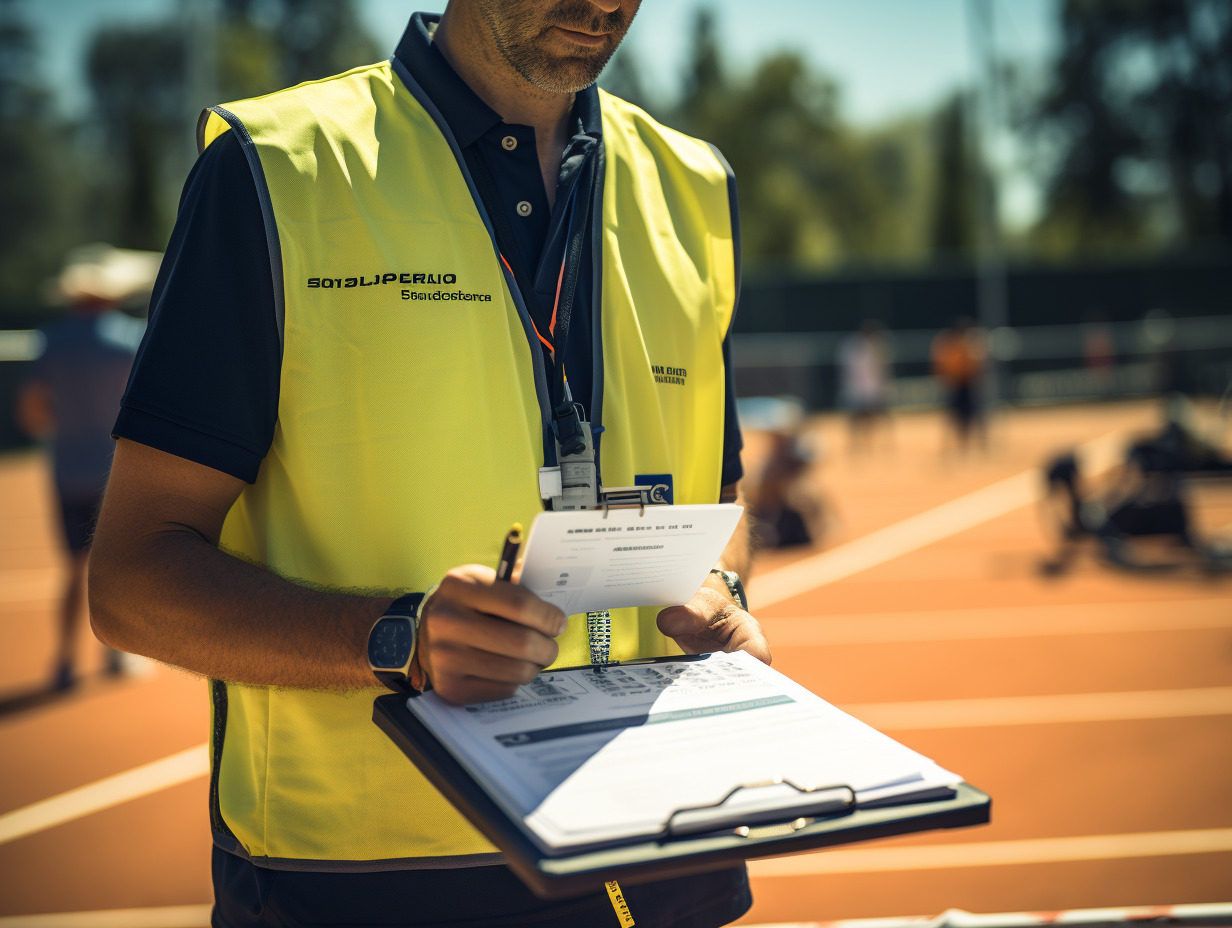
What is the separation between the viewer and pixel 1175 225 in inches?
1785

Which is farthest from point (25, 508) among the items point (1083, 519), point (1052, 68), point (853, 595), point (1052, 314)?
point (1052, 68)

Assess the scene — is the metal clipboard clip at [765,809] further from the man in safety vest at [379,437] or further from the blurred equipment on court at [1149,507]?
the blurred equipment on court at [1149,507]

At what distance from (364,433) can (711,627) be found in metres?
0.53

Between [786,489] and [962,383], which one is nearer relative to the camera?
[786,489]

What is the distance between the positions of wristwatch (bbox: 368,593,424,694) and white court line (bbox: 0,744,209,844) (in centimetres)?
437

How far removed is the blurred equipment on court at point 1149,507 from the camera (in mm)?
9641

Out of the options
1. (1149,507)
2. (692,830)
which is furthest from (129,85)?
(692,830)

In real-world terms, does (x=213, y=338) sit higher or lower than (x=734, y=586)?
higher

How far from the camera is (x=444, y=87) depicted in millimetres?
1604

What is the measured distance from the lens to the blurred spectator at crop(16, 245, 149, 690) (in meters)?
6.70

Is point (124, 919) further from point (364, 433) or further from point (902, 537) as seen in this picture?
point (902, 537)

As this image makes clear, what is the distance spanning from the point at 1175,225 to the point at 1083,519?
4135cm

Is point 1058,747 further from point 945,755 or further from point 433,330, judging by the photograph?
point 433,330

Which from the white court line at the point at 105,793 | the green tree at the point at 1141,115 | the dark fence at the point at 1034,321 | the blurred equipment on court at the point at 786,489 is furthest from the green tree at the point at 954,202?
the white court line at the point at 105,793
